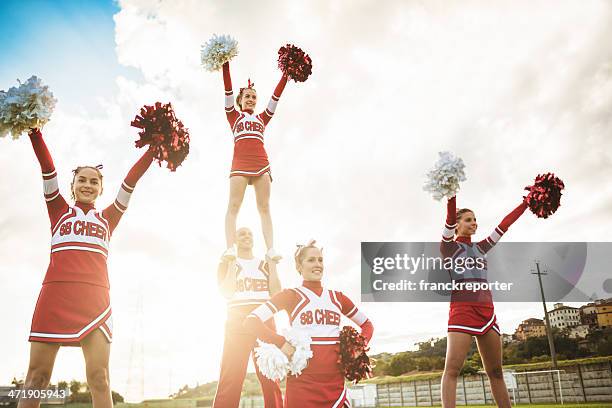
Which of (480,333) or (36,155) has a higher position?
(36,155)

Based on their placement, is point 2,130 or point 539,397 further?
point 539,397

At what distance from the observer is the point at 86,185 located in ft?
15.1

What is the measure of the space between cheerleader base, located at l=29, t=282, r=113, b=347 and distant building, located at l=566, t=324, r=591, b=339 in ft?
85.7

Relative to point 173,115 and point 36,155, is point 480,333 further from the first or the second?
point 36,155

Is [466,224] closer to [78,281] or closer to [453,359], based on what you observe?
[453,359]

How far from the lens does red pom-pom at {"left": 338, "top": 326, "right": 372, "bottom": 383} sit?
4.23 meters

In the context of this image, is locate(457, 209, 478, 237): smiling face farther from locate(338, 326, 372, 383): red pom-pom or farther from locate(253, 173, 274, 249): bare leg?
locate(338, 326, 372, 383): red pom-pom

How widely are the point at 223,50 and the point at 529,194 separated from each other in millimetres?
4350

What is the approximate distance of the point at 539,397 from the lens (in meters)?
21.2

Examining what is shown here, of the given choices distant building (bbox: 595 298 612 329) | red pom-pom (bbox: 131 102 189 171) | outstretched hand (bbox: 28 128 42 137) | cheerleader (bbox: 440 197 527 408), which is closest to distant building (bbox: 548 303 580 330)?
distant building (bbox: 595 298 612 329)

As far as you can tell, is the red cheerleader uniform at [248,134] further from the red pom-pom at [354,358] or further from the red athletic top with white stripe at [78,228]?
the red pom-pom at [354,358]

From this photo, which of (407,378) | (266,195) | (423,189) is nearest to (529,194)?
(423,189)

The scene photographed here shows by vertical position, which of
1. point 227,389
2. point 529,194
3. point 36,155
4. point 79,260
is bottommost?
point 227,389

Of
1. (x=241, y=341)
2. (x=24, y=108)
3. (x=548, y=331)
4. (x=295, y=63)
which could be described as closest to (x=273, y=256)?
(x=241, y=341)
